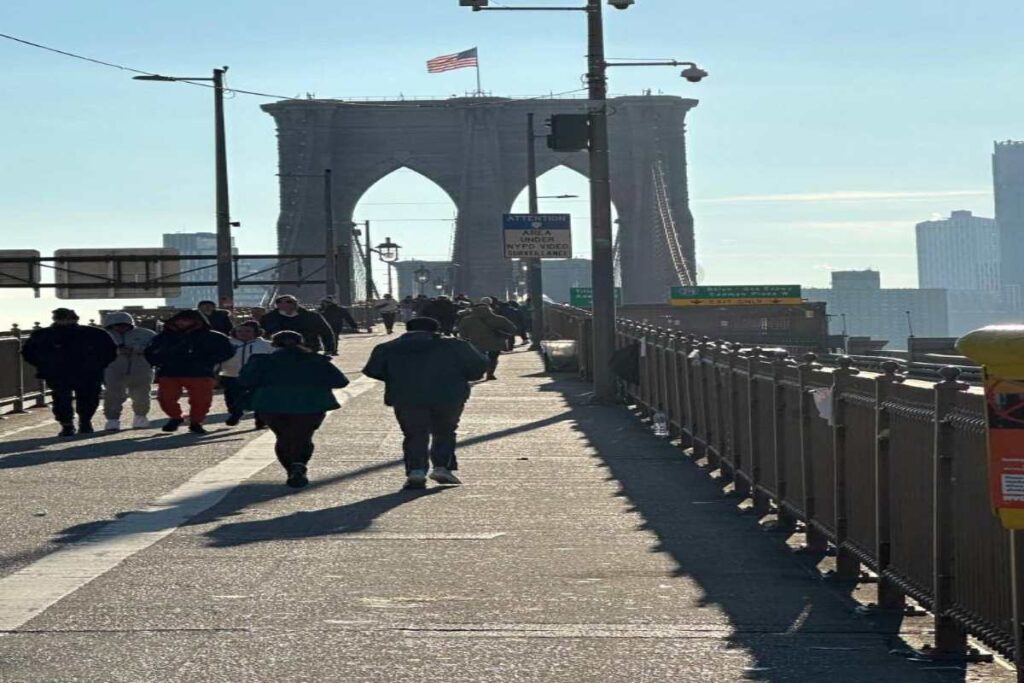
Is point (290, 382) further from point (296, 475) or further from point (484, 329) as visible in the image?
point (484, 329)

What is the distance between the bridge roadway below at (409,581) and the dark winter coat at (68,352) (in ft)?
12.1

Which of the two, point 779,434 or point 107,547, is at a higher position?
point 779,434

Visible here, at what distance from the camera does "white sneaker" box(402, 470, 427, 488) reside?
48.3 ft

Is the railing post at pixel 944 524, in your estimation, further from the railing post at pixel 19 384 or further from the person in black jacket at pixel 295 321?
the railing post at pixel 19 384

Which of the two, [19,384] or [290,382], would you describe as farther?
[19,384]

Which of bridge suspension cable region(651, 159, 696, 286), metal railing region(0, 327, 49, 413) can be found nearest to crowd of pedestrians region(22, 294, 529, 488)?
metal railing region(0, 327, 49, 413)

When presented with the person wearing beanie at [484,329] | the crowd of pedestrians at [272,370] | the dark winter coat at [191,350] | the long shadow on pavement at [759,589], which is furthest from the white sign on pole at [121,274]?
the long shadow on pavement at [759,589]

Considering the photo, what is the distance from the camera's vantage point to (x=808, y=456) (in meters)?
10.9

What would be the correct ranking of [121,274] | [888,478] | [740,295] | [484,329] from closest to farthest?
[888,478], [484,329], [121,274], [740,295]

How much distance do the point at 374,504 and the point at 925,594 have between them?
6259 mm

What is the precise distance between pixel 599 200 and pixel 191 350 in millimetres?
7296

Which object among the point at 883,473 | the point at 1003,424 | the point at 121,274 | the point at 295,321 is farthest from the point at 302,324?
the point at 121,274

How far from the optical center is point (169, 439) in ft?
66.2

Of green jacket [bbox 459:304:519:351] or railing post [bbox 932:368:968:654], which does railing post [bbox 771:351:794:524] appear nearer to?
railing post [bbox 932:368:968:654]
